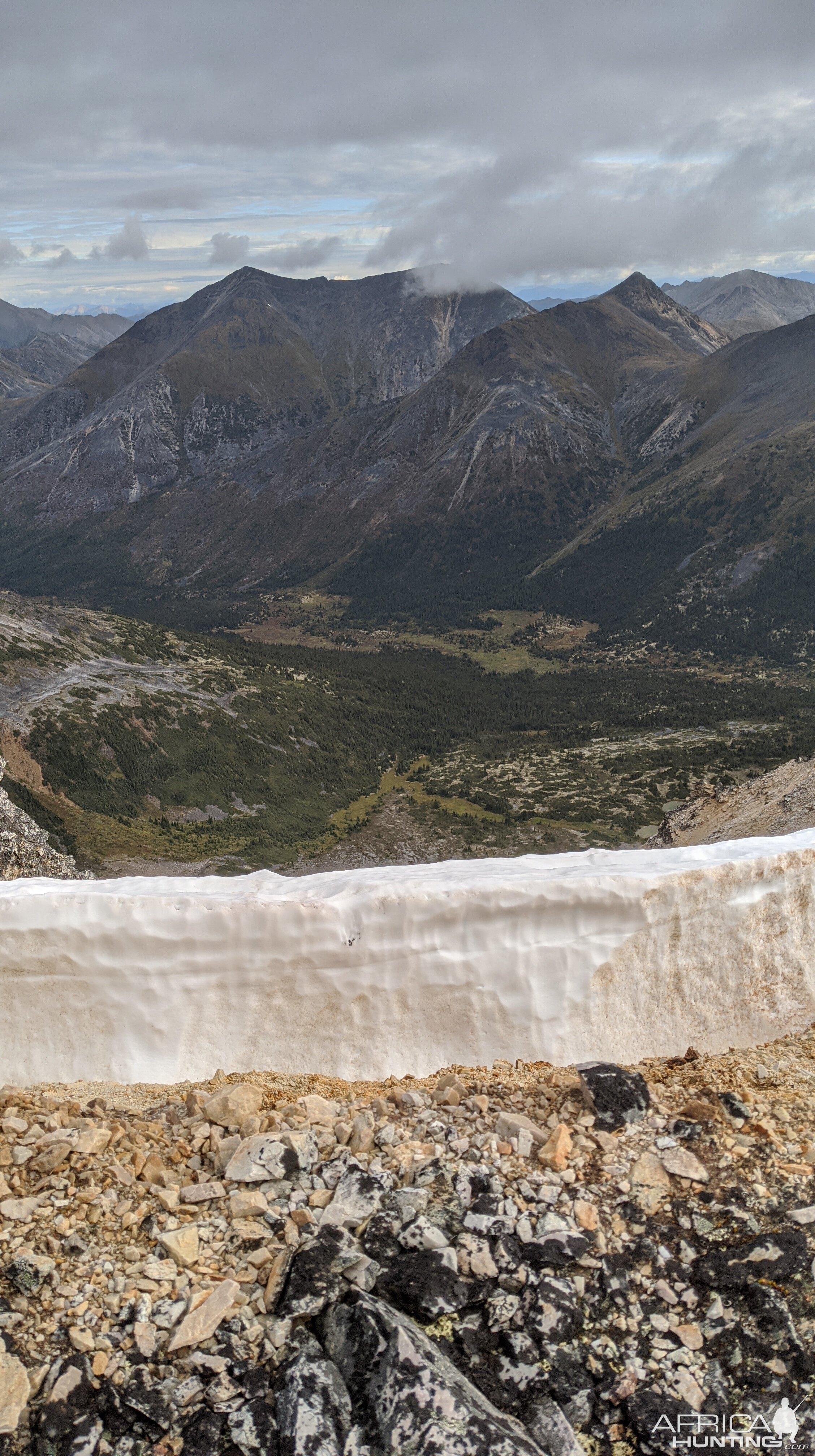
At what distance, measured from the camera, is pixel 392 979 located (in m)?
9.90

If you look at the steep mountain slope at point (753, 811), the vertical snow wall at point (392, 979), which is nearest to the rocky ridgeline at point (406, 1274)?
the vertical snow wall at point (392, 979)

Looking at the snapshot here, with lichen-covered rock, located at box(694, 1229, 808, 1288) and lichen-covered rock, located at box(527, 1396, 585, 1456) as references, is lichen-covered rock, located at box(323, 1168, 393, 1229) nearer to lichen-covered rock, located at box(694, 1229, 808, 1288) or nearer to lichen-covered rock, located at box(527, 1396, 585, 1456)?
lichen-covered rock, located at box(527, 1396, 585, 1456)

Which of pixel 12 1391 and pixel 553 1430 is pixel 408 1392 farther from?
pixel 12 1391

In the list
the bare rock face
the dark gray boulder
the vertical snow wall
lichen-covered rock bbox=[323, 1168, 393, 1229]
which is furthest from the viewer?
the bare rock face

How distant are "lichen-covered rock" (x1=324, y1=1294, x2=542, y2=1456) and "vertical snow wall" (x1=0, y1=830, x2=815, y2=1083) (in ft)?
14.5

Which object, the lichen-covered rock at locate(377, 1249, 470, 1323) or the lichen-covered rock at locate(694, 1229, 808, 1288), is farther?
the lichen-covered rock at locate(694, 1229, 808, 1288)

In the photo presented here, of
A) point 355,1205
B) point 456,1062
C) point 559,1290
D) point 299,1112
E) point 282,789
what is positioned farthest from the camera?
point 282,789

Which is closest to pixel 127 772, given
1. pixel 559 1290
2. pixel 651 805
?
pixel 651 805

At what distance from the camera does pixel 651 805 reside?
58219mm

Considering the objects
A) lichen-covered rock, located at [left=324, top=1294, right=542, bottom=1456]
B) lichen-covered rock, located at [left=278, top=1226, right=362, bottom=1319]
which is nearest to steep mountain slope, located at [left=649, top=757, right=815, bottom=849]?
lichen-covered rock, located at [left=278, top=1226, right=362, bottom=1319]

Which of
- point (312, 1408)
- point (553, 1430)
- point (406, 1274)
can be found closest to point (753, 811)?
point (406, 1274)

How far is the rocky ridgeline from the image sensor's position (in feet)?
16.5

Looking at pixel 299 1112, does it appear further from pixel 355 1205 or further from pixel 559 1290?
pixel 559 1290

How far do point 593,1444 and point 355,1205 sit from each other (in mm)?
1999
